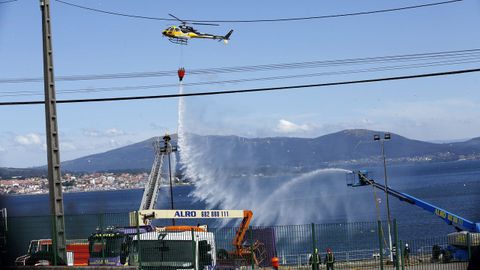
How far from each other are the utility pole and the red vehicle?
1.34 m

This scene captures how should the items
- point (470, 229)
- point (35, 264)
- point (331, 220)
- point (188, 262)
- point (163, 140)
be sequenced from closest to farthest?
point (188, 262), point (35, 264), point (470, 229), point (163, 140), point (331, 220)

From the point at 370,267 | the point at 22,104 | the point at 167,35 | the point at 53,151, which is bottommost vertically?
the point at 370,267

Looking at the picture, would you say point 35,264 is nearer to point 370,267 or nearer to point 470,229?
point 370,267

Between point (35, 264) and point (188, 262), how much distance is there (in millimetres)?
6004

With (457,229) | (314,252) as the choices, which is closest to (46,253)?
(314,252)

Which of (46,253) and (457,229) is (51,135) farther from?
(457,229)

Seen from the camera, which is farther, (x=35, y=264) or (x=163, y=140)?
(x=163, y=140)

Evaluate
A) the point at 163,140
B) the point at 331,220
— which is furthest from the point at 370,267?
the point at 331,220

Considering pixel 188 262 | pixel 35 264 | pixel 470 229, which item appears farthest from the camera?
pixel 470 229

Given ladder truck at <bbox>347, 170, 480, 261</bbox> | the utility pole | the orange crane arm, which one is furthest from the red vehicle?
ladder truck at <bbox>347, 170, 480, 261</bbox>

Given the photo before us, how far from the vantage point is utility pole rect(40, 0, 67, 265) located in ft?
77.8

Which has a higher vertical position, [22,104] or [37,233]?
[22,104]

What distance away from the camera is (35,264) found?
25703mm

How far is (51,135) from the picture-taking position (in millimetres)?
23828
